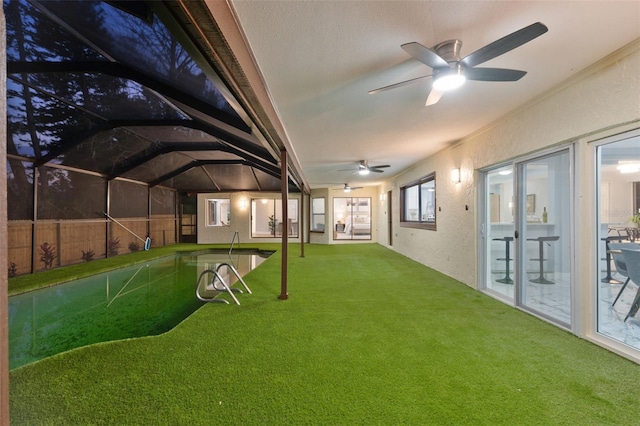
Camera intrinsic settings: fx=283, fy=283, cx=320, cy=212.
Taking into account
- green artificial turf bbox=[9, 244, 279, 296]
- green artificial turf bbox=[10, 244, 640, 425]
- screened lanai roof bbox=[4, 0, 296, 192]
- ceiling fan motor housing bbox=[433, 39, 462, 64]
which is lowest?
green artificial turf bbox=[9, 244, 279, 296]

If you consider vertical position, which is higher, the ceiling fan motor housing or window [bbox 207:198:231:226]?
the ceiling fan motor housing

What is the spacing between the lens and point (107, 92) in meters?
5.24

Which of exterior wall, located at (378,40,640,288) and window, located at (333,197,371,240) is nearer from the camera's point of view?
exterior wall, located at (378,40,640,288)

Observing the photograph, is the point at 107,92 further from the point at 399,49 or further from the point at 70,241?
the point at 399,49

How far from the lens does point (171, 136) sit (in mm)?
7434

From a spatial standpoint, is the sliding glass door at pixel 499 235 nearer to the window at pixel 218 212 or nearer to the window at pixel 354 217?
Answer: the window at pixel 354 217

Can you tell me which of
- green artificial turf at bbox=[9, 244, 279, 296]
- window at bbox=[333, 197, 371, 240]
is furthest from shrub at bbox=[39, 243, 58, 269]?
window at bbox=[333, 197, 371, 240]

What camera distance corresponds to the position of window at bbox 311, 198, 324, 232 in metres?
12.4

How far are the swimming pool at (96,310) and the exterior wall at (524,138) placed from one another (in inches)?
178

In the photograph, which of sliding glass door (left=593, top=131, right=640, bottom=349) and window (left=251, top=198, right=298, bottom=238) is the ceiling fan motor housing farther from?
window (left=251, top=198, right=298, bottom=238)

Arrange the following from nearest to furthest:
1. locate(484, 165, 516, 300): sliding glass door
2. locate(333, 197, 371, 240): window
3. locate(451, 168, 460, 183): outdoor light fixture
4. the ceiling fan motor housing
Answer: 1. the ceiling fan motor housing
2. locate(484, 165, 516, 300): sliding glass door
3. locate(451, 168, 460, 183): outdoor light fixture
4. locate(333, 197, 371, 240): window

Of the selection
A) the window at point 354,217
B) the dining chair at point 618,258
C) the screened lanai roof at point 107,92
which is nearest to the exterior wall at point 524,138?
the dining chair at point 618,258

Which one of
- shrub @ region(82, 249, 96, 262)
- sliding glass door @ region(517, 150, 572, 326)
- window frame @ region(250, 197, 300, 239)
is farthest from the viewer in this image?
window frame @ region(250, 197, 300, 239)

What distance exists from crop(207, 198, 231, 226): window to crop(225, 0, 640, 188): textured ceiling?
31.3ft
